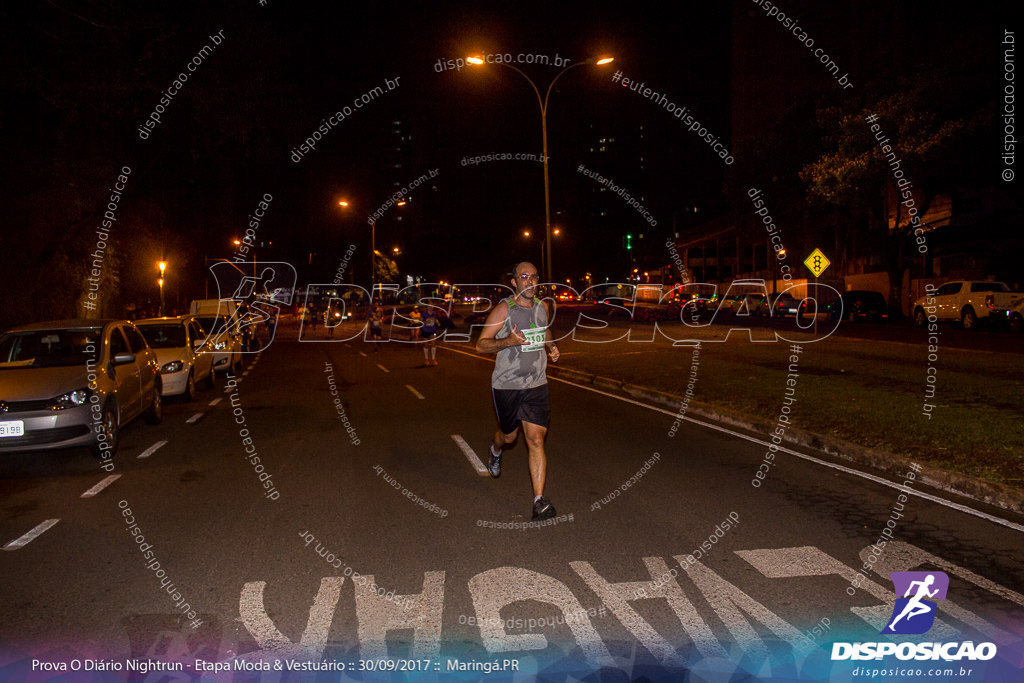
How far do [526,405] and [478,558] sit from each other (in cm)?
154

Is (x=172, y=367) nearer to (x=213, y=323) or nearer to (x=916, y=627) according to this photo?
(x=213, y=323)

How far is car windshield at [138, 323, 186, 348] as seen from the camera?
1582cm

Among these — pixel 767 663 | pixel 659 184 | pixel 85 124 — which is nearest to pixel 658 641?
pixel 767 663

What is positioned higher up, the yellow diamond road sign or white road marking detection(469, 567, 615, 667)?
the yellow diamond road sign

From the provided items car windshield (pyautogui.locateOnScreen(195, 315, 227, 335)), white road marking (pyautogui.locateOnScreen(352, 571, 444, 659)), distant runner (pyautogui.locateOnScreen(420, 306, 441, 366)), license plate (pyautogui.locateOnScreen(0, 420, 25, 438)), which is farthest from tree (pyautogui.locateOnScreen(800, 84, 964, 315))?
license plate (pyautogui.locateOnScreen(0, 420, 25, 438))

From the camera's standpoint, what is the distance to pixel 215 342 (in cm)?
1905

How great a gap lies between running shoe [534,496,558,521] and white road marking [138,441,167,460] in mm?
5703

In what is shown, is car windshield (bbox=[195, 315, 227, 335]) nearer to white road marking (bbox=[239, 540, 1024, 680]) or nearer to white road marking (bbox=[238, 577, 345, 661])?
white road marking (bbox=[238, 577, 345, 661])

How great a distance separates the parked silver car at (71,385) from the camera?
8.67 m

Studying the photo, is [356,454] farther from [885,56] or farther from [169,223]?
[885,56]

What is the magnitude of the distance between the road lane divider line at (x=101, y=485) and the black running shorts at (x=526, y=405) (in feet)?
14.1

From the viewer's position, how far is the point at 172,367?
14836 mm

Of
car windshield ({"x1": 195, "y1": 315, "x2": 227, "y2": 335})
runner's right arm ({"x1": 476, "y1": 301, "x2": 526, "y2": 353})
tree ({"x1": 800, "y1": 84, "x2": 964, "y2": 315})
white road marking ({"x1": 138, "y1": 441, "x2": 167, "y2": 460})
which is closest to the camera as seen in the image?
runner's right arm ({"x1": 476, "y1": 301, "x2": 526, "y2": 353})

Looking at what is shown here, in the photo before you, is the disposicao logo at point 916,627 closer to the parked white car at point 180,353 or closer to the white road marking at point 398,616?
the white road marking at point 398,616
